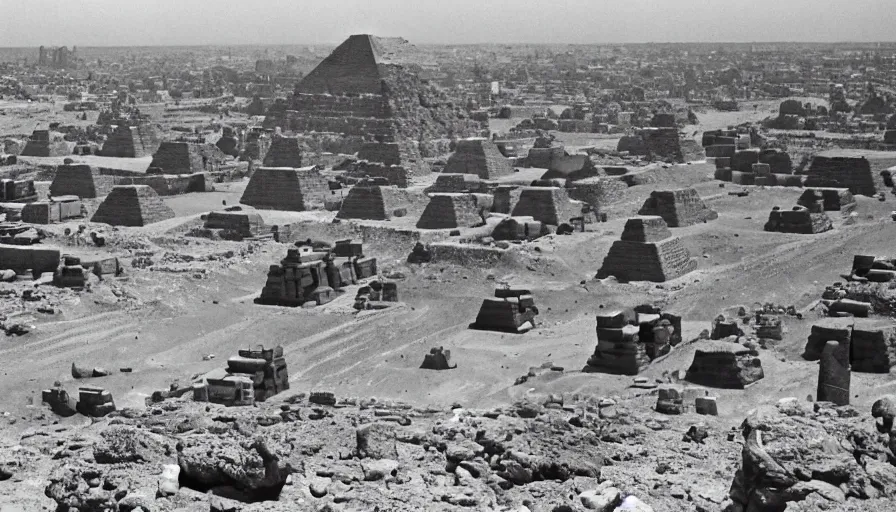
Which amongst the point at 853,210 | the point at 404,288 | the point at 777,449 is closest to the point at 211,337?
the point at 404,288

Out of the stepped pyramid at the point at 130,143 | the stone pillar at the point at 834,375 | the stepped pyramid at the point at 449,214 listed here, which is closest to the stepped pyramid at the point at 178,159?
the stepped pyramid at the point at 130,143

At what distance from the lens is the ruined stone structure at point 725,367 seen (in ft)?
69.2

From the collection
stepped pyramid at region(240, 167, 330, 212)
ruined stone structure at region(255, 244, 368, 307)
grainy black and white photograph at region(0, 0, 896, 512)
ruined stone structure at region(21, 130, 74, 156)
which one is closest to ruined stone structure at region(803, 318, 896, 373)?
grainy black and white photograph at region(0, 0, 896, 512)

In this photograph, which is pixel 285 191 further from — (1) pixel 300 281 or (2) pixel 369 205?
(1) pixel 300 281

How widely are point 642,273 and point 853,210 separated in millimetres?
12940

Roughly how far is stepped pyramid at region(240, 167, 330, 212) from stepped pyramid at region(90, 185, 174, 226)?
4.36 m

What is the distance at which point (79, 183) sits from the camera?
153 feet

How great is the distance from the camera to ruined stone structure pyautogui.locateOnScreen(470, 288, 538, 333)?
2739cm

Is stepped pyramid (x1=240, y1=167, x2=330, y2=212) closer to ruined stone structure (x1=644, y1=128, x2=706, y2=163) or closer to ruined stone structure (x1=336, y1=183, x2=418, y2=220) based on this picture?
ruined stone structure (x1=336, y1=183, x2=418, y2=220)

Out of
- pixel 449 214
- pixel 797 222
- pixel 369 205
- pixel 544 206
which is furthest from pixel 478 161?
pixel 797 222

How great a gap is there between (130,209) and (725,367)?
23387mm

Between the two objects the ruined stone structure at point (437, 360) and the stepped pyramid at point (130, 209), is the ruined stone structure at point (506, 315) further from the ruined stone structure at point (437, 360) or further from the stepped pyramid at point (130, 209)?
the stepped pyramid at point (130, 209)

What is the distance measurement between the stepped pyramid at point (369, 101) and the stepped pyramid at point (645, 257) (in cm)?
2832

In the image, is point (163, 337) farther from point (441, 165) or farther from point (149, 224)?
point (441, 165)
